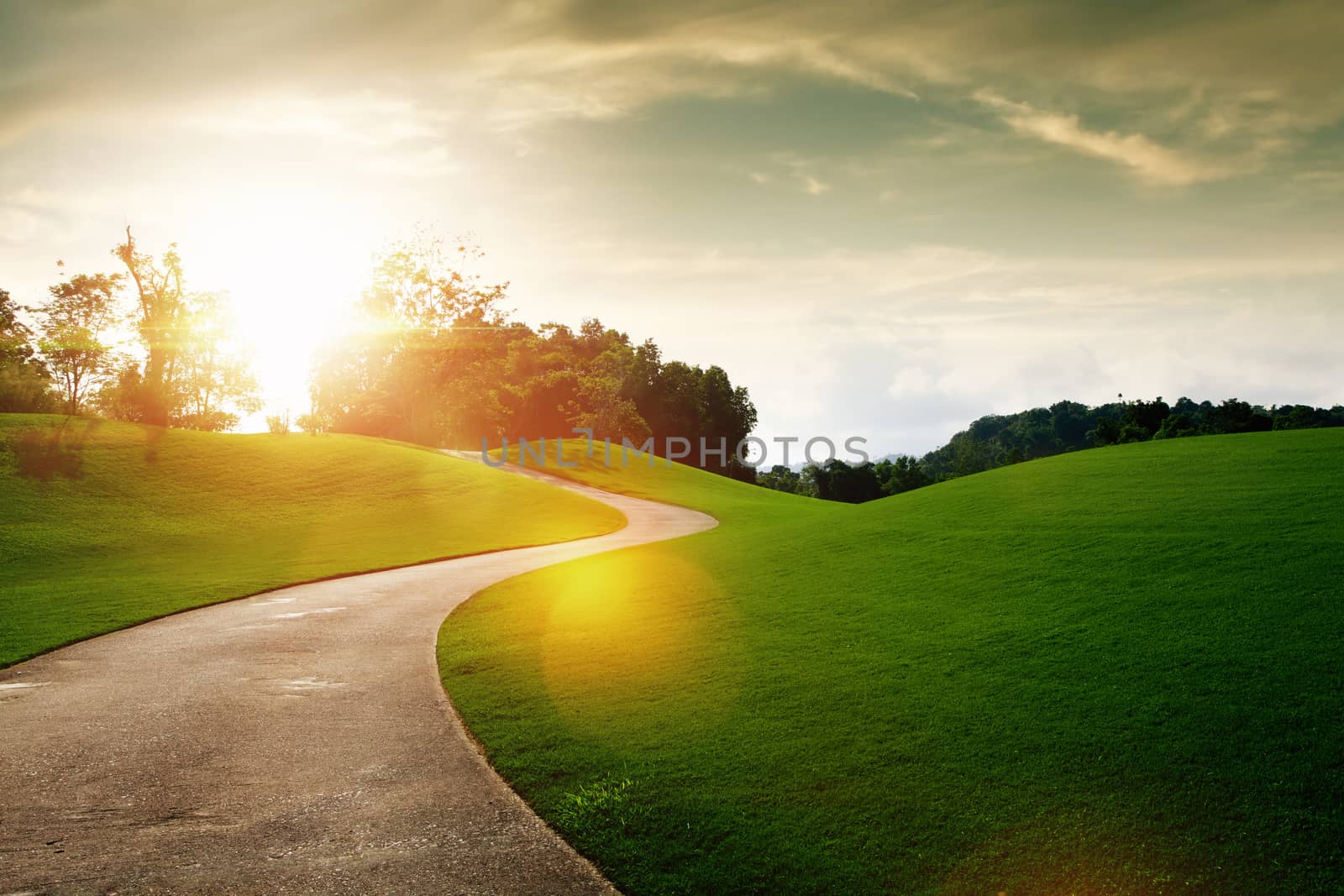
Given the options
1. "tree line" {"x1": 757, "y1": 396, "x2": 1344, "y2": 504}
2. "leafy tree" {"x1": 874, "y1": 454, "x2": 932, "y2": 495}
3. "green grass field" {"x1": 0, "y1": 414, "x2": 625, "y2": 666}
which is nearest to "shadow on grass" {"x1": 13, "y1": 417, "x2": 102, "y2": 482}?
"green grass field" {"x1": 0, "y1": 414, "x2": 625, "y2": 666}

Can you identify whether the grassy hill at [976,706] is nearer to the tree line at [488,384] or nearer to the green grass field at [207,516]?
the green grass field at [207,516]

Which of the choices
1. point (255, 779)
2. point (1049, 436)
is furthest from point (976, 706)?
point (1049, 436)

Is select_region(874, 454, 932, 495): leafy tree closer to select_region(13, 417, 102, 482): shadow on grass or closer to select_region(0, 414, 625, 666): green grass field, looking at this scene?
select_region(0, 414, 625, 666): green grass field

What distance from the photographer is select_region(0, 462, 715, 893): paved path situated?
561 centimetres

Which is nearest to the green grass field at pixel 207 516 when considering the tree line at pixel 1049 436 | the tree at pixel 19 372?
the tree at pixel 19 372

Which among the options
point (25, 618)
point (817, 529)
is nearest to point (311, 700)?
point (25, 618)

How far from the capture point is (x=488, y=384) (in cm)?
6994

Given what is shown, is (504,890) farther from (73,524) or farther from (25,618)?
(73,524)

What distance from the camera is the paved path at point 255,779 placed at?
18.4 ft

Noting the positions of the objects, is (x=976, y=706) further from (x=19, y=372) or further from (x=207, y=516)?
(x=19, y=372)

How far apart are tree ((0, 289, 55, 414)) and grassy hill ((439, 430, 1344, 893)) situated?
177 ft

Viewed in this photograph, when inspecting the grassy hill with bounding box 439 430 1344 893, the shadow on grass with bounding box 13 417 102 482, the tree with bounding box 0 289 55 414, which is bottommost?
the grassy hill with bounding box 439 430 1344 893

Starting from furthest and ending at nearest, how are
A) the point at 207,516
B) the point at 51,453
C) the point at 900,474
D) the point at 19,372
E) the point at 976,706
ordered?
1. the point at 900,474
2. the point at 19,372
3. the point at 51,453
4. the point at 207,516
5. the point at 976,706

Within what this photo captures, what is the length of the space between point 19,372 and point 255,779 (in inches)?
2522
